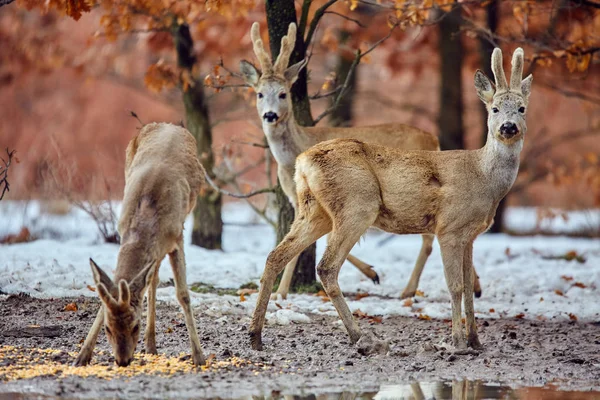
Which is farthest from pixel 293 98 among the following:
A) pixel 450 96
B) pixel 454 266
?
pixel 450 96

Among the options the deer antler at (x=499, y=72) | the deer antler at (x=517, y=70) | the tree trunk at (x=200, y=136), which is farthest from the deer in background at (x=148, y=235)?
the tree trunk at (x=200, y=136)

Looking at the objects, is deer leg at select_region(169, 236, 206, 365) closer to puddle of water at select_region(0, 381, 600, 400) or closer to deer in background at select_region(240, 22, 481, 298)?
puddle of water at select_region(0, 381, 600, 400)

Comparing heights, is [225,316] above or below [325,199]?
below

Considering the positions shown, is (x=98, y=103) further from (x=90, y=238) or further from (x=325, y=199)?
(x=325, y=199)

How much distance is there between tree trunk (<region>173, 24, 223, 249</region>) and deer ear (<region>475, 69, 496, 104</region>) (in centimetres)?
571

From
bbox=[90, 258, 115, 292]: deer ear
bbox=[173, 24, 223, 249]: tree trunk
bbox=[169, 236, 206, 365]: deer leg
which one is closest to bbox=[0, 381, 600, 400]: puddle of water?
bbox=[90, 258, 115, 292]: deer ear

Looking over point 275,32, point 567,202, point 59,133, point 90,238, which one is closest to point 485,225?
point 275,32

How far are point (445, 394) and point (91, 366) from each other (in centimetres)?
260

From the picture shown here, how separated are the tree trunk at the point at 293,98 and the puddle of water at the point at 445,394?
162 inches

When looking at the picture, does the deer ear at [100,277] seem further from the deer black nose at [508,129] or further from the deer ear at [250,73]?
the deer ear at [250,73]

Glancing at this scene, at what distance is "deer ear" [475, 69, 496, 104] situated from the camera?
26.2 feet

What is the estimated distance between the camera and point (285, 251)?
7.75m

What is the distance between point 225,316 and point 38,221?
701cm

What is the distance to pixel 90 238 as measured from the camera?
13.7 m
